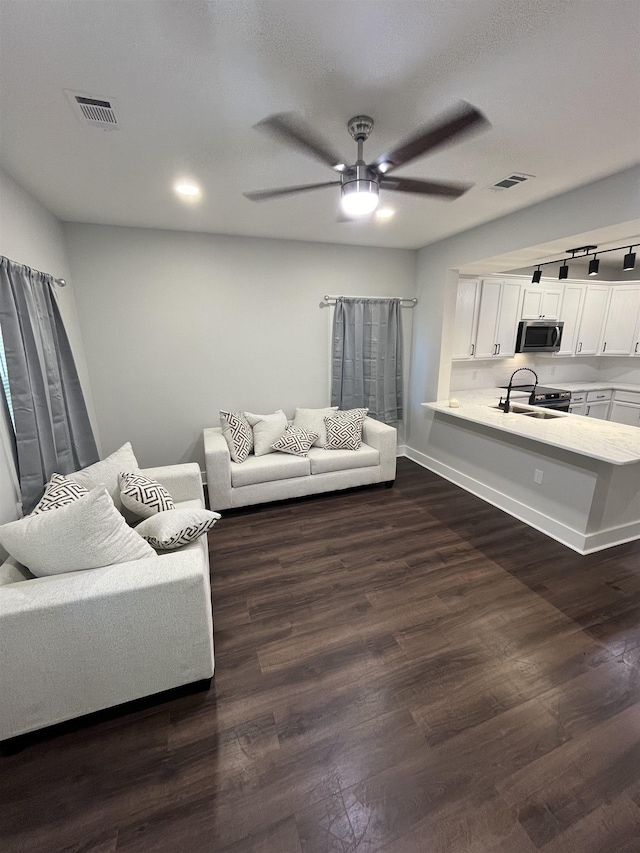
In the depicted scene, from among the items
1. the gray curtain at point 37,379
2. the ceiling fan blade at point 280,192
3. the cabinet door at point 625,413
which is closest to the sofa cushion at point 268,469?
the gray curtain at point 37,379

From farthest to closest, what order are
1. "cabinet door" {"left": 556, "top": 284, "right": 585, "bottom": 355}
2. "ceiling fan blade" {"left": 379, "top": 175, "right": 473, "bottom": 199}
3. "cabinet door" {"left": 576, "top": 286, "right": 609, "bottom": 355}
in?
1. "cabinet door" {"left": 576, "top": 286, "right": 609, "bottom": 355}
2. "cabinet door" {"left": 556, "top": 284, "right": 585, "bottom": 355}
3. "ceiling fan blade" {"left": 379, "top": 175, "right": 473, "bottom": 199}

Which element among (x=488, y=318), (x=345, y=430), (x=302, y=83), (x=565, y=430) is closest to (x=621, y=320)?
(x=488, y=318)

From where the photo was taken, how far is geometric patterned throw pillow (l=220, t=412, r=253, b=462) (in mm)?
3471

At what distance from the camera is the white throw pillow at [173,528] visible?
185 cm

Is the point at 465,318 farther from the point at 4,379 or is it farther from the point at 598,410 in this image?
the point at 4,379

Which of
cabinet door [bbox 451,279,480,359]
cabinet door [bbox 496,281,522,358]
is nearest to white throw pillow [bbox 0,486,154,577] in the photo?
cabinet door [bbox 451,279,480,359]

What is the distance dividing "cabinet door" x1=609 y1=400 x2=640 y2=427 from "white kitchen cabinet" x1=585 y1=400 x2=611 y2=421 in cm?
7

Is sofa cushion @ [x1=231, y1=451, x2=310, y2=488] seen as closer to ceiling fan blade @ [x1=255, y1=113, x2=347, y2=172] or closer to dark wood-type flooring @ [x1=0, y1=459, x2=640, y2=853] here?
dark wood-type flooring @ [x1=0, y1=459, x2=640, y2=853]

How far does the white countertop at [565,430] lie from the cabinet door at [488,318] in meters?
0.63

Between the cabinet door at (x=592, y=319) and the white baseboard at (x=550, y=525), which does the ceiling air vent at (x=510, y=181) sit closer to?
the white baseboard at (x=550, y=525)

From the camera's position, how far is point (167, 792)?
52.6 inches

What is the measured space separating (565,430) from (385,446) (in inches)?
63.1

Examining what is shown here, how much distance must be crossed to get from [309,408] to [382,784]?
3.35 meters

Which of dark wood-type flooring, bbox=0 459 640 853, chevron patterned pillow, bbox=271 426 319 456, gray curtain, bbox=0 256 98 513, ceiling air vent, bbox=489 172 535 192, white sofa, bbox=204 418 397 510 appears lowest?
dark wood-type flooring, bbox=0 459 640 853
